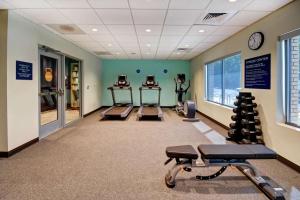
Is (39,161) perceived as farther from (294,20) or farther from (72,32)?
(294,20)

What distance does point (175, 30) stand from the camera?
225 inches

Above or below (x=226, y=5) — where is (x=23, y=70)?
below

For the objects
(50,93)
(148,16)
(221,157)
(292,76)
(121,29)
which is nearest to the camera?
(221,157)

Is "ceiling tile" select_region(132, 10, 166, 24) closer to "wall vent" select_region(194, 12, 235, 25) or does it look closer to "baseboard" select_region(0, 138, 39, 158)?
"wall vent" select_region(194, 12, 235, 25)

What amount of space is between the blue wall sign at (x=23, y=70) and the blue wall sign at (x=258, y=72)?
479 cm

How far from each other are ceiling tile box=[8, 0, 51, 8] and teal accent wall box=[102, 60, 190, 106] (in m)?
8.18

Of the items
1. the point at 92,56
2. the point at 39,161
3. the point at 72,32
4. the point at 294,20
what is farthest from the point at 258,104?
the point at 92,56

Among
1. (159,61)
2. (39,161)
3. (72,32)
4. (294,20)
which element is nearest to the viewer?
(294,20)

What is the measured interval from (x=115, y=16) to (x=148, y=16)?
656 mm

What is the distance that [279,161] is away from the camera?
400cm

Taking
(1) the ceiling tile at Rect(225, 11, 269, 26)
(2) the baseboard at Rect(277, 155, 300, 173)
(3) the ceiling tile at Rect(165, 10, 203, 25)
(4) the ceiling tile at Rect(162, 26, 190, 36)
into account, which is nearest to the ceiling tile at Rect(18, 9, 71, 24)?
(3) the ceiling tile at Rect(165, 10, 203, 25)

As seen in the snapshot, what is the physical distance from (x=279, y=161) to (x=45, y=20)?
17.5 feet

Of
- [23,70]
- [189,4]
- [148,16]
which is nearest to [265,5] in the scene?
[189,4]

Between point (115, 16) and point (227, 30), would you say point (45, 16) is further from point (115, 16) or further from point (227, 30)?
point (227, 30)
